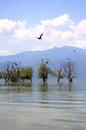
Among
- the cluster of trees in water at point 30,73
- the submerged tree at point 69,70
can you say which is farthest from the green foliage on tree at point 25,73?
the submerged tree at point 69,70

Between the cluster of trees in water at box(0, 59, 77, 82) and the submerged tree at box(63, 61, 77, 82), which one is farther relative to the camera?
the submerged tree at box(63, 61, 77, 82)

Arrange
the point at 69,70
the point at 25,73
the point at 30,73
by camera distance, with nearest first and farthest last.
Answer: the point at 25,73, the point at 30,73, the point at 69,70

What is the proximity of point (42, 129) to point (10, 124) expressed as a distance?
222 centimetres

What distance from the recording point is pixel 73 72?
5600 inches

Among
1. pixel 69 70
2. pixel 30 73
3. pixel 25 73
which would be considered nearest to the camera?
pixel 25 73

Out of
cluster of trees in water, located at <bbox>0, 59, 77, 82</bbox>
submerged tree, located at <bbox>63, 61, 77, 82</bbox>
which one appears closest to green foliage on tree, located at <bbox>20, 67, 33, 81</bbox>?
cluster of trees in water, located at <bbox>0, 59, 77, 82</bbox>

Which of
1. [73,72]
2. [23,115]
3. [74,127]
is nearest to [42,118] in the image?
[23,115]

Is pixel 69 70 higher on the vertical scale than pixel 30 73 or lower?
higher

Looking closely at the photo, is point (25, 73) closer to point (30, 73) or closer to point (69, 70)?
point (30, 73)

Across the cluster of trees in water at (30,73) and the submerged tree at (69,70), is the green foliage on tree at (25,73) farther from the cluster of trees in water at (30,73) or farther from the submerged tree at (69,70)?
the submerged tree at (69,70)

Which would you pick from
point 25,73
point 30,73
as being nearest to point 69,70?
point 30,73

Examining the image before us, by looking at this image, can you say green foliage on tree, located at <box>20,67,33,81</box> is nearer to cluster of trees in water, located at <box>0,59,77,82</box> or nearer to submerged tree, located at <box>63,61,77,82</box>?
cluster of trees in water, located at <box>0,59,77,82</box>

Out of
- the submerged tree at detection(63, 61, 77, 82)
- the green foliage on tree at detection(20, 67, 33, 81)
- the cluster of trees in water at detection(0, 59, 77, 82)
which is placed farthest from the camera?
the submerged tree at detection(63, 61, 77, 82)

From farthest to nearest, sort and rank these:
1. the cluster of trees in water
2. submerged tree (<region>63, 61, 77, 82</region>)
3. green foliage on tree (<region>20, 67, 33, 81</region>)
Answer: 1. submerged tree (<region>63, 61, 77, 82</region>)
2. green foliage on tree (<region>20, 67, 33, 81</region>)
3. the cluster of trees in water
